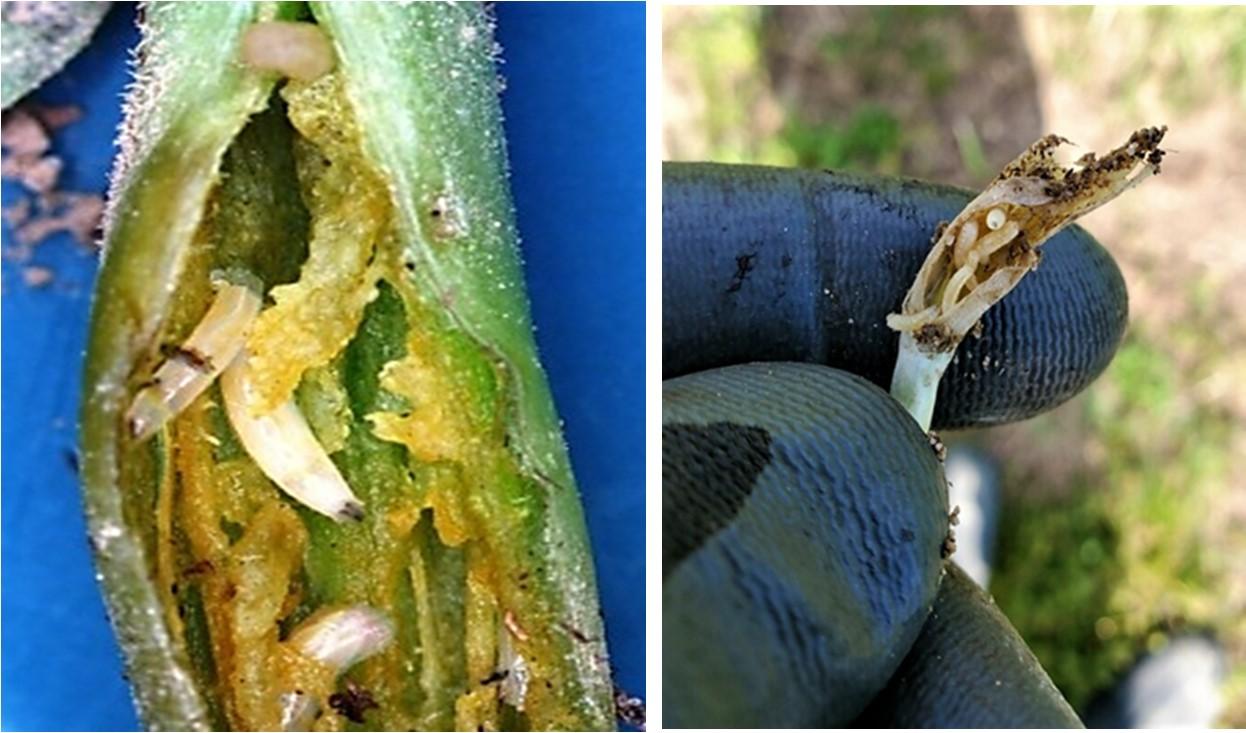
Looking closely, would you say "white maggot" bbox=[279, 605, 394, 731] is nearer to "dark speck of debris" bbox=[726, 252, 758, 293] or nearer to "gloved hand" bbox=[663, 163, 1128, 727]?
"gloved hand" bbox=[663, 163, 1128, 727]

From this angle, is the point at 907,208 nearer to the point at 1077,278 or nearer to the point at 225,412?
the point at 1077,278

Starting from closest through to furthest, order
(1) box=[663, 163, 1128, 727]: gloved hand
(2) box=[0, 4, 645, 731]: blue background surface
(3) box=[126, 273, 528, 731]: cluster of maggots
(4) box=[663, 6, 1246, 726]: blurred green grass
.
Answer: (1) box=[663, 163, 1128, 727]: gloved hand
(3) box=[126, 273, 528, 731]: cluster of maggots
(2) box=[0, 4, 645, 731]: blue background surface
(4) box=[663, 6, 1246, 726]: blurred green grass

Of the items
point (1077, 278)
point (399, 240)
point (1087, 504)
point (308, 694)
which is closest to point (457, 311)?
point (399, 240)

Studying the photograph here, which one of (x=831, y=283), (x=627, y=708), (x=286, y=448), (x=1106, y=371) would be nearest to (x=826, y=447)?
(x=831, y=283)

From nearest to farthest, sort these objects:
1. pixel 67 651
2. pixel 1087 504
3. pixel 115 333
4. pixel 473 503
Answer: pixel 115 333 → pixel 473 503 → pixel 67 651 → pixel 1087 504

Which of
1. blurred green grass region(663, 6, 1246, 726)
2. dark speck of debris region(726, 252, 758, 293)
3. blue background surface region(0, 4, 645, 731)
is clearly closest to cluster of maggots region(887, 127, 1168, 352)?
dark speck of debris region(726, 252, 758, 293)

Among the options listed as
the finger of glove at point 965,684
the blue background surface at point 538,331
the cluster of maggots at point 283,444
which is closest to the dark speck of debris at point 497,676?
the cluster of maggots at point 283,444
